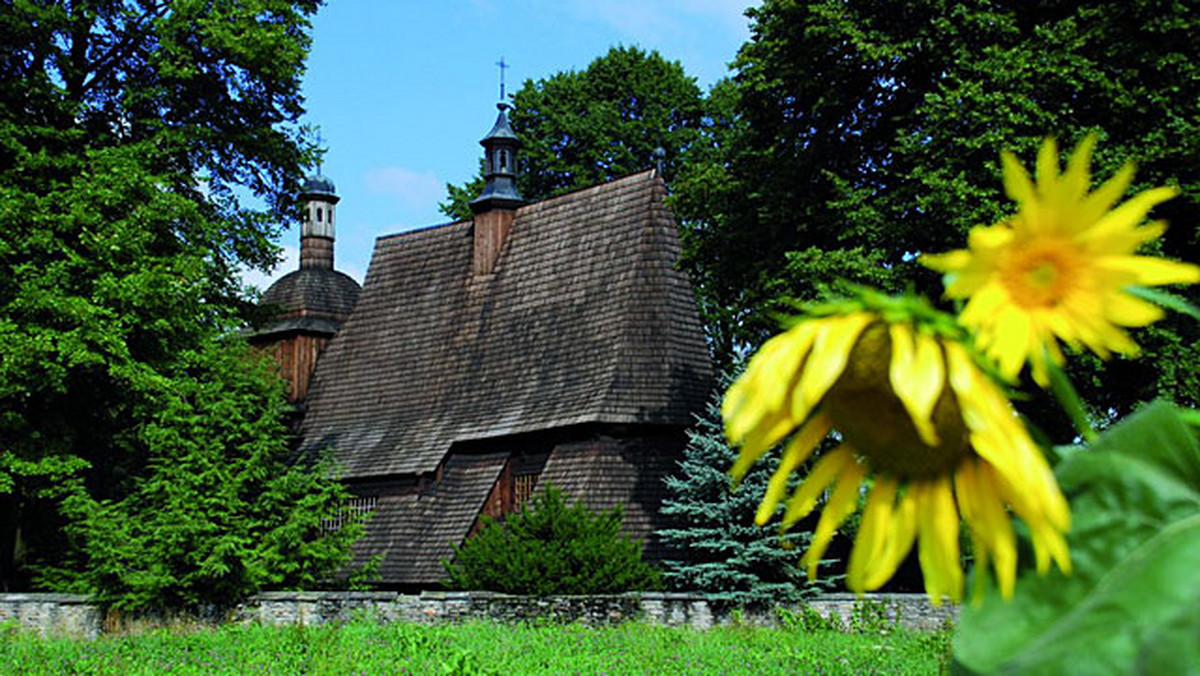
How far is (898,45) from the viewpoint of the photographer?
21.1m

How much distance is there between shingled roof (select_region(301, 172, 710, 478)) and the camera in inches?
1091

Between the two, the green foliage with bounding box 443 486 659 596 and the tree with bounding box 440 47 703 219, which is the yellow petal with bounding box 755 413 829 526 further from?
the tree with bounding box 440 47 703 219

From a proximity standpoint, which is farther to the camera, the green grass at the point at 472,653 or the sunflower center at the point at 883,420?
the green grass at the point at 472,653

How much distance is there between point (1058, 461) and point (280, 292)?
40.3 meters

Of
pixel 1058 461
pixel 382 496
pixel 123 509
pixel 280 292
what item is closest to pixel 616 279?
pixel 382 496

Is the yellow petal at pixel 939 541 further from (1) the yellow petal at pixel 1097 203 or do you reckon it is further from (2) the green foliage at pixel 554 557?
(2) the green foliage at pixel 554 557

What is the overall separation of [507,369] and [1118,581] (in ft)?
96.0

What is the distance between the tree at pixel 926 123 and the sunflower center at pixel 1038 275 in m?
16.5

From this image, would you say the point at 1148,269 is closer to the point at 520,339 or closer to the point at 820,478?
the point at 820,478

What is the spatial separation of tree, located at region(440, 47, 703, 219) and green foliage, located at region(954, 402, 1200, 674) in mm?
41739

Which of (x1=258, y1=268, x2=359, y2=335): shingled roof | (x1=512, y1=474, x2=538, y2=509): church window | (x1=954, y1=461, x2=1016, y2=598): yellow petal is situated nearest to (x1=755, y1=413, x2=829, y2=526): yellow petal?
(x1=954, y1=461, x2=1016, y2=598): yellow petal

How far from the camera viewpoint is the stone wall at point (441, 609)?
19078 mm

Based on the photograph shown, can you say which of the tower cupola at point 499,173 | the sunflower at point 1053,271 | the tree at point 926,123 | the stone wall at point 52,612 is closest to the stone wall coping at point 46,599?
the stone wall at point 52,612

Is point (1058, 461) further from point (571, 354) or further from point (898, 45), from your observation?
point (571, 354)
